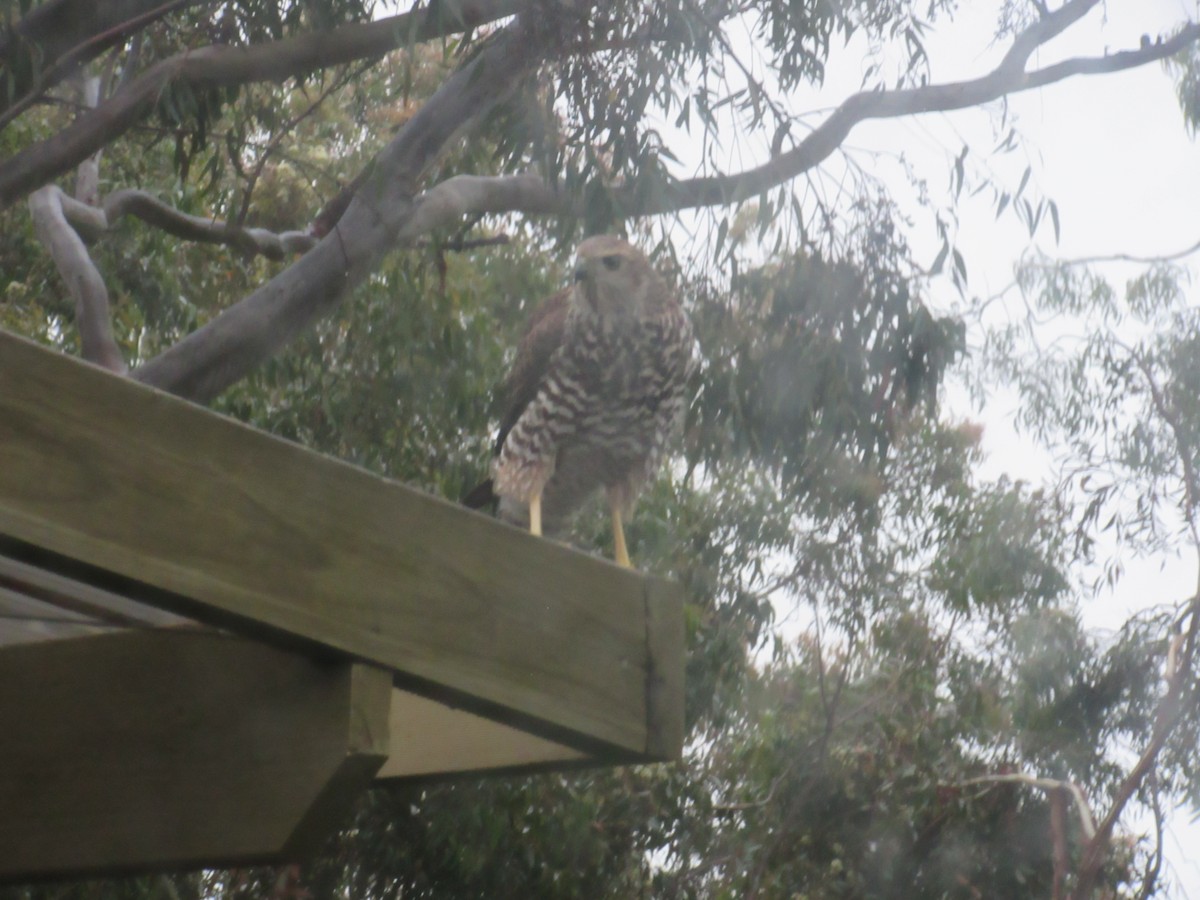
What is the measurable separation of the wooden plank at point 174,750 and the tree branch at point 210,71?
239cm

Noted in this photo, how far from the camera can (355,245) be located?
4.07 m

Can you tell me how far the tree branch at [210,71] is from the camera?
148 inches

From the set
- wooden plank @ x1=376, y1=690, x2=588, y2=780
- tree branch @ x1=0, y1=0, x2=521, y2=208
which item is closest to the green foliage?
tree branch @ x1=0, y1=0, x2=521, y2=208

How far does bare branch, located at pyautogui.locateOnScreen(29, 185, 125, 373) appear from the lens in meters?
4.00

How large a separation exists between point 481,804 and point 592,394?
5.94 ft

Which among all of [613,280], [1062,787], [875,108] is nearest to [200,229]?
[613,280]

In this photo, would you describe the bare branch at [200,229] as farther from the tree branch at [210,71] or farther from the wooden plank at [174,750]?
the wooden plank at [174,750]

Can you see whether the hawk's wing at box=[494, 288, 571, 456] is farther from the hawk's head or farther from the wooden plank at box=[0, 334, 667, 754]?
the wooden plank at box=[0, 334, 667, 754]

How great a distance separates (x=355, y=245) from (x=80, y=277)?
2.69 ft

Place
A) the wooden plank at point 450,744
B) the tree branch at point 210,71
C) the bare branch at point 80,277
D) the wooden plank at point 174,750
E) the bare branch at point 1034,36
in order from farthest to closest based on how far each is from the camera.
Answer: the bare branch at point 1034,36
the bare branch at point 80,277
the tree branch at point 210,71
the wooden plank at point 450,744
the wooden plank at point 174,750

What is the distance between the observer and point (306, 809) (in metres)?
1.31

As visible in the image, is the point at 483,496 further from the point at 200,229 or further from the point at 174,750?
the point at 174,750

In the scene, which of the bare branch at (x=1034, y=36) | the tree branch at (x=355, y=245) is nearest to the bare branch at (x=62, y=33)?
the tree branch at (x=355, y=245)

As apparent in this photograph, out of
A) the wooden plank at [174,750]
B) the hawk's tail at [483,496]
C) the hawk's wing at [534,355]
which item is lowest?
the wooden plank at [174,750]
